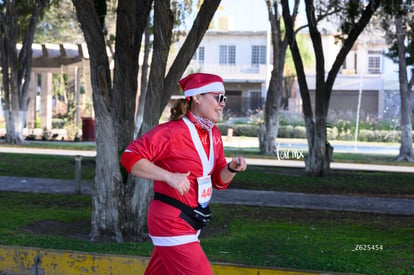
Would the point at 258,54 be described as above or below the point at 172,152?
above

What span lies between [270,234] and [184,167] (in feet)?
17.6

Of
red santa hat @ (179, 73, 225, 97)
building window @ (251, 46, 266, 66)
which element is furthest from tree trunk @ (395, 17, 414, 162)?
building window @ (251, 46, 266, 66)

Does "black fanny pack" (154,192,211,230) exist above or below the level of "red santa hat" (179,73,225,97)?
below

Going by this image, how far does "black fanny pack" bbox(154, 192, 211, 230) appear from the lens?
4.82 metres

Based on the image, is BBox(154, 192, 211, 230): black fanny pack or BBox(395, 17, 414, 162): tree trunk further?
BBox(395, 17, 414, 162): tree trunk

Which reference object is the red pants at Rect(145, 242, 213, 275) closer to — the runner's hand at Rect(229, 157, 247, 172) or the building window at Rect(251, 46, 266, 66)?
the runner's hand at Rect(229, 157, 247, 172)

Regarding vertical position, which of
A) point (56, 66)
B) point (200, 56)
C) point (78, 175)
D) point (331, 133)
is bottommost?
point (331, 133)

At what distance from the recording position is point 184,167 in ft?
16.0

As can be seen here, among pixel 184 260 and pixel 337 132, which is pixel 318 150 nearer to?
pixel 184 260

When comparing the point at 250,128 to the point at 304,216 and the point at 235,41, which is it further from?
the point at 304,216

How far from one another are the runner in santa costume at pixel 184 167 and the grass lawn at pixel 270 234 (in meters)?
3.00

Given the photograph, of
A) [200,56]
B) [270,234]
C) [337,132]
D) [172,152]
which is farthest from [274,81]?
[200,56]

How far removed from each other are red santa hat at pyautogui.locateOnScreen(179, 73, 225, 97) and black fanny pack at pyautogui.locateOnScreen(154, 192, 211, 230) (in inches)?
27.6

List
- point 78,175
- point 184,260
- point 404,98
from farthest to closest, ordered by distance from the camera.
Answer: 1. point 404,98
2. point 78,175
3. point 184,260
